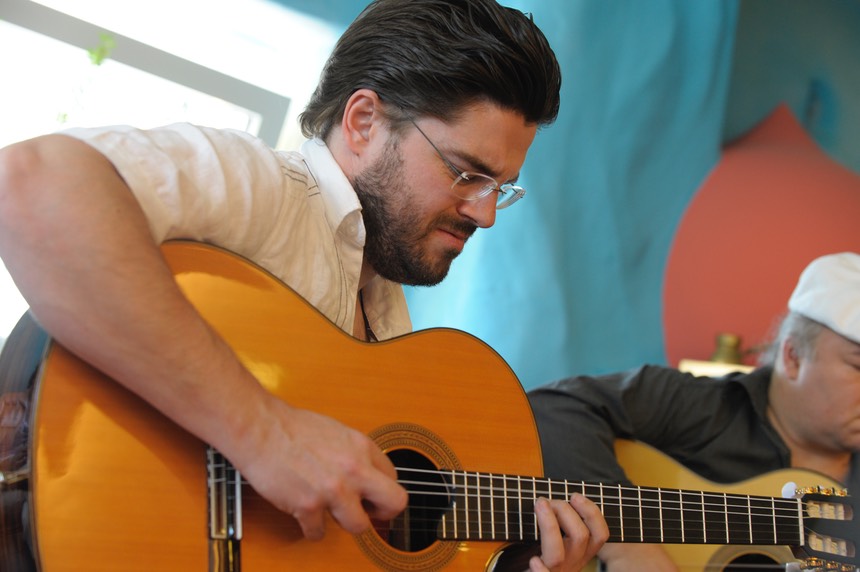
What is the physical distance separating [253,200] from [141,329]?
28 centimetres

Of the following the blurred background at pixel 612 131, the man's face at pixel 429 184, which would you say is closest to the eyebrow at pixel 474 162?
the man's face at pixel 429 184

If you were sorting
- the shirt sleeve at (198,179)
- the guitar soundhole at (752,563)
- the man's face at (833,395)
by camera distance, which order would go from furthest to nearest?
1. the man's face at (833,395)
2. the guitar soundhole at (752,563)
3. the shirt sleeve at (198,179)

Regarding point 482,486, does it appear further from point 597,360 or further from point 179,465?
point 597,360

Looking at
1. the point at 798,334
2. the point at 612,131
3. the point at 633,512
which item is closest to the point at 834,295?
the point at 798,334

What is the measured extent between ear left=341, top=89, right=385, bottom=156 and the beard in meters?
0.05

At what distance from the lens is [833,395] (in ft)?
6.99

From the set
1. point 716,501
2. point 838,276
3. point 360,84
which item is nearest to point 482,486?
point 716,501

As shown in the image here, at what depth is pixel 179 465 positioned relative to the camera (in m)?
0.92

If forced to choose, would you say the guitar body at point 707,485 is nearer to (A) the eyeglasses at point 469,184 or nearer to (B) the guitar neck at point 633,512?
(B) the guitar neck at point 633,512

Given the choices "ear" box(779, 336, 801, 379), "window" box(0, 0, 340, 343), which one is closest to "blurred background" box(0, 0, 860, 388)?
"window" box(0, 0, 340, 343)

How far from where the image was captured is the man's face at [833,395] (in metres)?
2.10

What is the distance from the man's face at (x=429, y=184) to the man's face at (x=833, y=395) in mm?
1200

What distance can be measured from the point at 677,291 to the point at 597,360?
0.49m

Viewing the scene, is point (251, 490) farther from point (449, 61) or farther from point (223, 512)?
point (449, 61)
